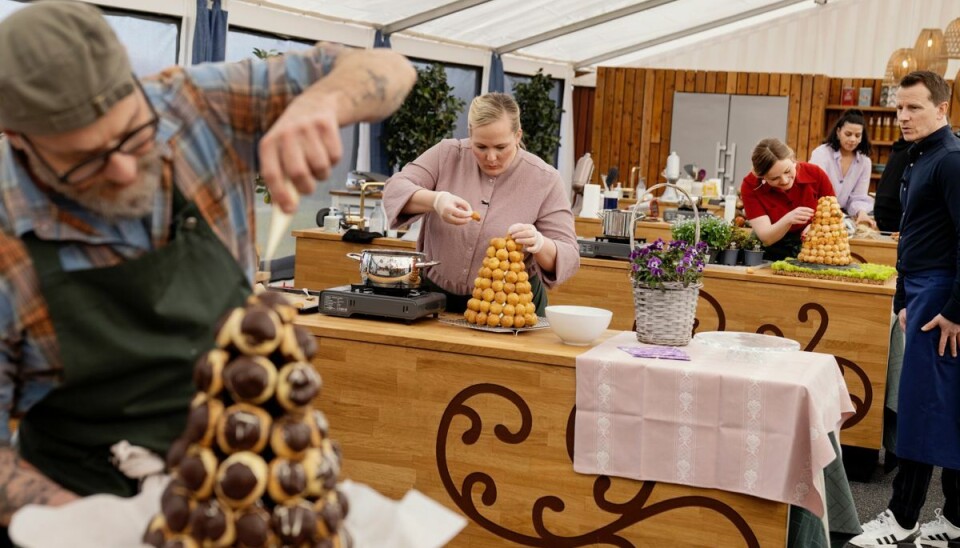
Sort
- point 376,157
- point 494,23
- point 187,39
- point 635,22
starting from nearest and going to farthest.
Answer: point 187,39 < point 376,157 < point 494,23 < point 635,22

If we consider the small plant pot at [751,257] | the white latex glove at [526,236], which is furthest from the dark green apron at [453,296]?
the small plant pot at [751,257]

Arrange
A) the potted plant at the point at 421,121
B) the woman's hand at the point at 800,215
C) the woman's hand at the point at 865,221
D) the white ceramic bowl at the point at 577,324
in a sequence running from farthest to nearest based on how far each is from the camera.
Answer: the potted plant at the point at 421,121, the woman's hand at the point at 865,221, the woman's hand at the point at 800,215, the white ceramic bowl at the point at 577,324

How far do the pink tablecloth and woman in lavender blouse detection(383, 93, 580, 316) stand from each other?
1.70ft

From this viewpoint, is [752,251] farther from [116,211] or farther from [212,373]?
[212,373]

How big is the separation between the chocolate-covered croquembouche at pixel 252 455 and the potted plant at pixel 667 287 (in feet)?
6.99

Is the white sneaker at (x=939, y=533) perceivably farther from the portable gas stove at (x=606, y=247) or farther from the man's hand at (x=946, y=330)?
the portable gas stove at (x=606, y=247)

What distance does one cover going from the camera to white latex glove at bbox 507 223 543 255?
10.6ft

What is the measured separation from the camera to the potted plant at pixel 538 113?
14023 millimetres

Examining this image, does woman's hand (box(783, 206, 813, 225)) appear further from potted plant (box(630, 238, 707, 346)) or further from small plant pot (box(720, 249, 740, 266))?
potted plant (box(630, 238, 707, 346))

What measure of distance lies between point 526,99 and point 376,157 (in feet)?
11.1

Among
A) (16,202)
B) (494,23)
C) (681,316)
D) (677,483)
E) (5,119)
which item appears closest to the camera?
(5,119)

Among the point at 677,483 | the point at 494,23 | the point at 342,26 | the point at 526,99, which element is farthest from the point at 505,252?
the point at 526,99

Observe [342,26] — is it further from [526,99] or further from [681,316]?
[681,316]

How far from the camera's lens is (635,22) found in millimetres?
13797
